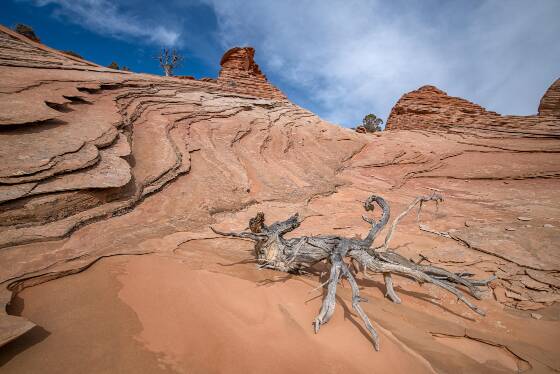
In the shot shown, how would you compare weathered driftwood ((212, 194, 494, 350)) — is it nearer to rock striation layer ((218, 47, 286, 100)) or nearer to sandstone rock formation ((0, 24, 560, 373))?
sandstone rock formation ((0, 24, 560, 373))

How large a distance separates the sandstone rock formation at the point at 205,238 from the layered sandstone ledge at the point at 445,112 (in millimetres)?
11136

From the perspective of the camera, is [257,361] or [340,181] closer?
[257,361]

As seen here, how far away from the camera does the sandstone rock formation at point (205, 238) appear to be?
2.49 metres

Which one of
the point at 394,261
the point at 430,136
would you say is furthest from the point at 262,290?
the point at 430,136

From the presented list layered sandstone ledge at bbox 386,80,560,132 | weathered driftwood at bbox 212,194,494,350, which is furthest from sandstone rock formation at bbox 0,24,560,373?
layered sandstone ledge at bbox 386,80,560,132

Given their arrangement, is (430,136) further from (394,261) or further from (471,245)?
(394,261)

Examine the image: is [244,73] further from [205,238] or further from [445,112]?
[205,238]

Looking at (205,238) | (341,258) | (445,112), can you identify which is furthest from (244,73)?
(341,258)

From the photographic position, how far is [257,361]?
90.8 inches

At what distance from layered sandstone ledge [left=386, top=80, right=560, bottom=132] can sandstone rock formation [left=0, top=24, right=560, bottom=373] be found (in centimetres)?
1114

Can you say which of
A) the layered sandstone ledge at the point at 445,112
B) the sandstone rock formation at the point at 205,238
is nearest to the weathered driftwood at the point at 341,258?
the sandstone rock formation at the point at 205,238

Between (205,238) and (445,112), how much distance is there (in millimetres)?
28504

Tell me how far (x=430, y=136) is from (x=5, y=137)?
21.4 meters

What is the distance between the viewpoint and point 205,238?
17.0ft
